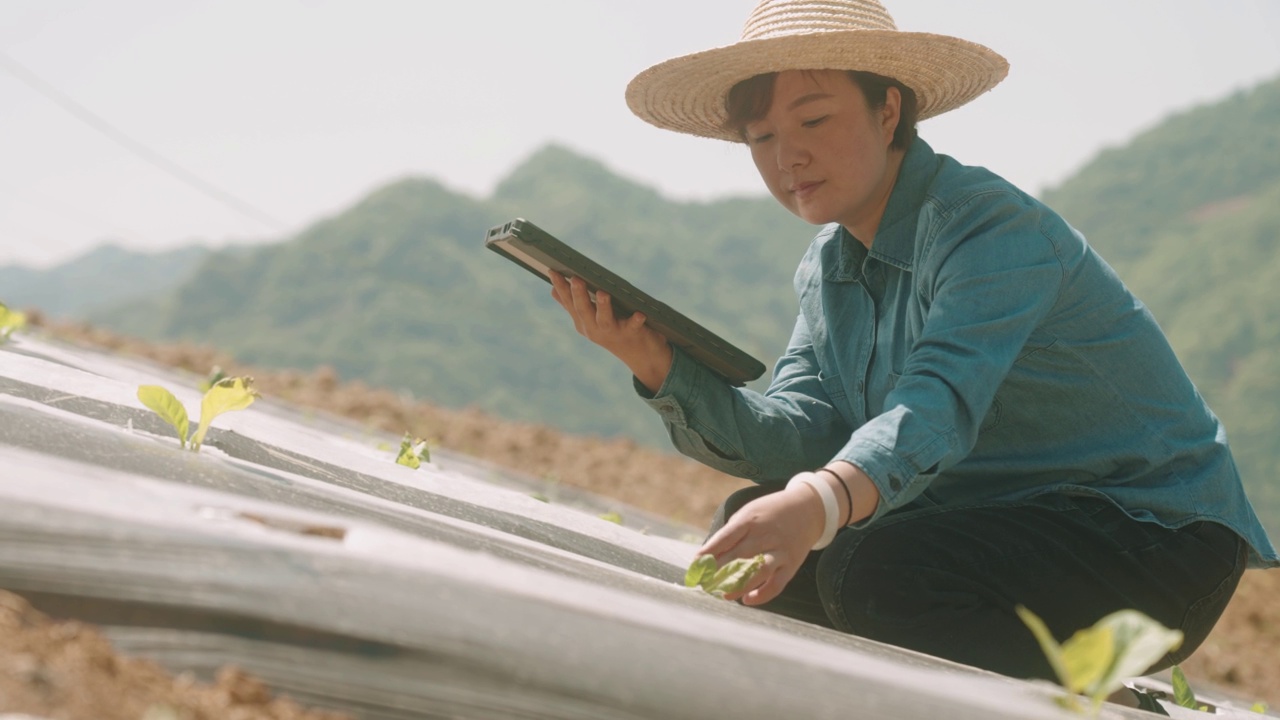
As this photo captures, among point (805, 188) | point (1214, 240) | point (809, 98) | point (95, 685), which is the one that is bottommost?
point (95, 685)

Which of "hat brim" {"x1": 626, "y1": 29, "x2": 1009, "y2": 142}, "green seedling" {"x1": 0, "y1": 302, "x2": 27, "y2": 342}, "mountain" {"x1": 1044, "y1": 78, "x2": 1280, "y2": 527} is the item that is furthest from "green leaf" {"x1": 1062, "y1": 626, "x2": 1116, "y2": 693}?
"mountain" {"x1": 1044, "y1": 78, "x2": 1280, "y2": 527}

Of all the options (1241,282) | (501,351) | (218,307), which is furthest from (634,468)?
(218,307)

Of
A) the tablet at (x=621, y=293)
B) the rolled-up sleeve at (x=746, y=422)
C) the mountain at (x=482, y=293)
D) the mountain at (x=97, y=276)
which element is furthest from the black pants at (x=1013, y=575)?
the mountain at (x=97, y=276)

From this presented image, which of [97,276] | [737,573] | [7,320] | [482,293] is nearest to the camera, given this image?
[737,573]

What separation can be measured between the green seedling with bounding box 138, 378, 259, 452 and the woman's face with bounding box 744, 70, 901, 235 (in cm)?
100

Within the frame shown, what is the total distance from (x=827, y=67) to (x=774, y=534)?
956 millimetres

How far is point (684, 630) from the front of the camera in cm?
109

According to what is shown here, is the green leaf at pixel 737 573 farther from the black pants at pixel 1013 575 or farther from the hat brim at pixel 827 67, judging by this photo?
the hat brim at pixel 827 67

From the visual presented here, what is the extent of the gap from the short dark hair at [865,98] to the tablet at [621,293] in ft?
1.48

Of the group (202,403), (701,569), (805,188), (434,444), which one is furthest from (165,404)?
(434,444)

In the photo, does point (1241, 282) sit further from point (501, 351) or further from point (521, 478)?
point (521, 478)

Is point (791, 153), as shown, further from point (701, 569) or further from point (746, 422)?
point (701, 569)

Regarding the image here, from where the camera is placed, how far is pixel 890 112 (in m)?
2.27

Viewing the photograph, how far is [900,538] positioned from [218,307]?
1888 inches
